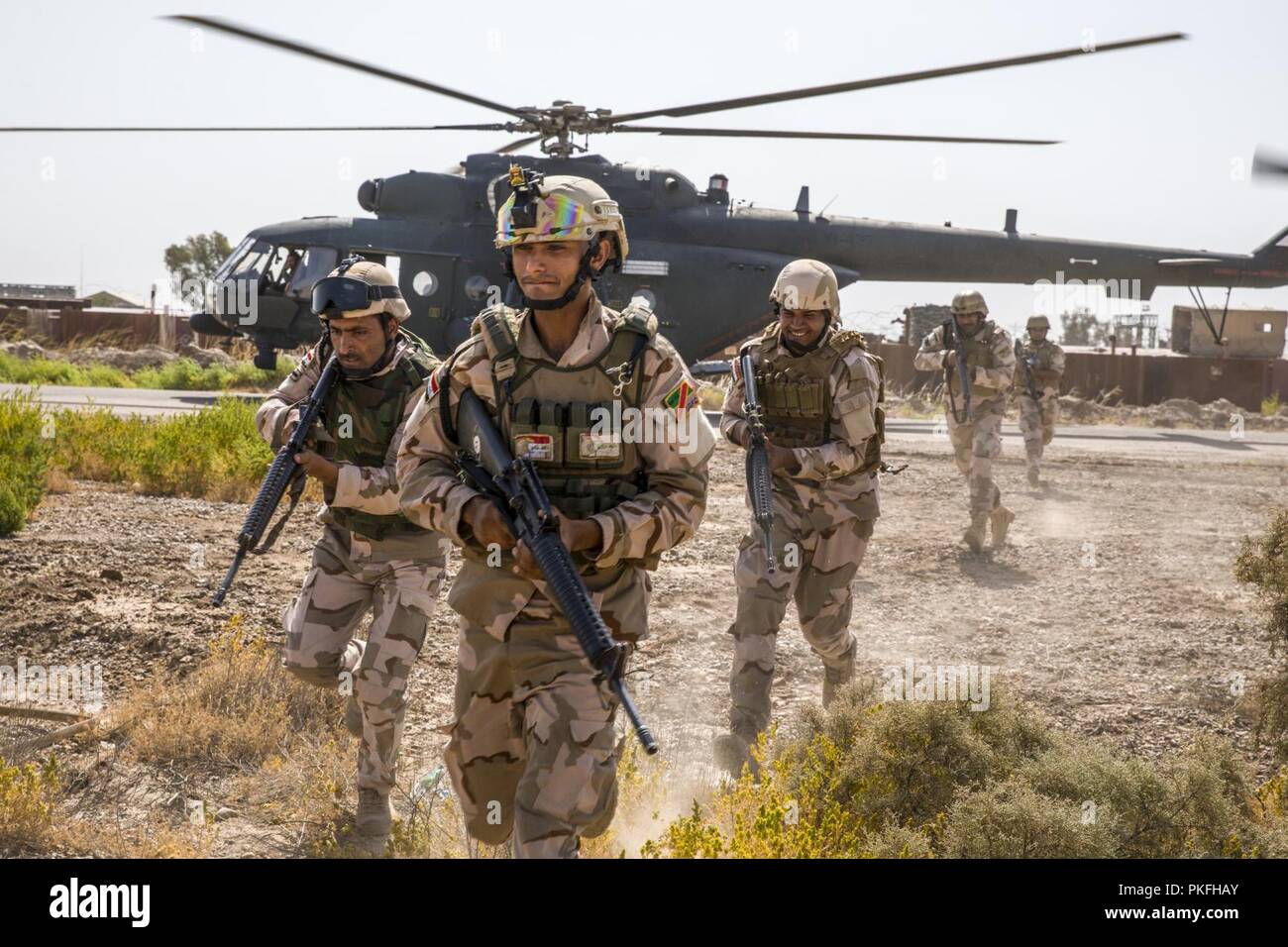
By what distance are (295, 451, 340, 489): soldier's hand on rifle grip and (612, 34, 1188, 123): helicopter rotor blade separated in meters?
6.16

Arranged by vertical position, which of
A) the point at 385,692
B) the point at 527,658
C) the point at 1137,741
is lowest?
the point at 1137,741

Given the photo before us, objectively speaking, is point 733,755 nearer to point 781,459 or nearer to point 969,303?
point 781,459

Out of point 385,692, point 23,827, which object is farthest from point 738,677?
point 23,827

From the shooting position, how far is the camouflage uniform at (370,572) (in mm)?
4566

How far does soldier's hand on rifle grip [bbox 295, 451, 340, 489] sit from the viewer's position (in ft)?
15.0

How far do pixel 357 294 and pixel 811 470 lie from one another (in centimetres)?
214

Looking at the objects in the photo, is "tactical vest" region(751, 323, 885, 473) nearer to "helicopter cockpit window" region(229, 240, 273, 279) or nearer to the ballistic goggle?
the ballistic goggle

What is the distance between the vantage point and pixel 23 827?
4.27 meters

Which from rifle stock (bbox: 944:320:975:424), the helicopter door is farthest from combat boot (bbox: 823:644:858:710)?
the helicopter door

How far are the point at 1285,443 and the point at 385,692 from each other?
19.9 m

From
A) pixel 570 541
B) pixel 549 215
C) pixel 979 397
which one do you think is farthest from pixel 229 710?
pixel 979 397

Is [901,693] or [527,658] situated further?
[901,693]

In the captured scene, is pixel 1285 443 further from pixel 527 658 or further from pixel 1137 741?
pixel 527 658

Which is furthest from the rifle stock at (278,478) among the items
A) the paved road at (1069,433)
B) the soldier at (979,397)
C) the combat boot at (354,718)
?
the paved road at (1069,433)
